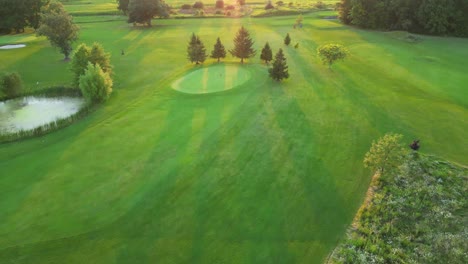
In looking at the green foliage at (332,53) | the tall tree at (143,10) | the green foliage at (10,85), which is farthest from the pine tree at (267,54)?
the tall tree at (143,10)

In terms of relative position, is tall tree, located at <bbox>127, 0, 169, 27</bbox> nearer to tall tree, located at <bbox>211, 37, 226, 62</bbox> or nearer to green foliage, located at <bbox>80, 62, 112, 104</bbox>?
tall tree, located at <bbox>211, 37, 226, 62</bbox>

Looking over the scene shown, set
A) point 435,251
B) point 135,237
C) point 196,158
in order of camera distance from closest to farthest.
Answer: point 435,251 → point 135,237 → point 196,158

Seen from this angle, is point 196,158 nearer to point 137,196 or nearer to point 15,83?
point 137,196

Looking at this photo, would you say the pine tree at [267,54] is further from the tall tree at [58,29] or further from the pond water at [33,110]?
the tall tree at [58,29]

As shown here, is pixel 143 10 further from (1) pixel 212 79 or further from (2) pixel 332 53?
(2) pixel 332 53

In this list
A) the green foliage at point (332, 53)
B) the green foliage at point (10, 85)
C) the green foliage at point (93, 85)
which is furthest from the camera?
the green foliage at point (332, 53)

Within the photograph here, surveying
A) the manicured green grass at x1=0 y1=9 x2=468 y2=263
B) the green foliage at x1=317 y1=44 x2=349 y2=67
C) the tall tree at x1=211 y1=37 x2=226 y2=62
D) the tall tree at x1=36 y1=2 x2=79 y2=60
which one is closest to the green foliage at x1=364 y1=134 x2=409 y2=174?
the manicured green grass at x1=0 y1=9 x2=468 y2=263

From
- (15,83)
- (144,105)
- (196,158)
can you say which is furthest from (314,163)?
(15,83)
